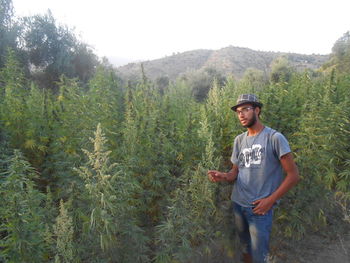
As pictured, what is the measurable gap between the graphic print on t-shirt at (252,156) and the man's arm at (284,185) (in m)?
Result: 0.24

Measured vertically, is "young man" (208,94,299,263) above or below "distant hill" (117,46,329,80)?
below

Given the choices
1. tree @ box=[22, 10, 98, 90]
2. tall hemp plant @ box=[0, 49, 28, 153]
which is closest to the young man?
tall hemp plant @ box=[0, 49, 28, 153]

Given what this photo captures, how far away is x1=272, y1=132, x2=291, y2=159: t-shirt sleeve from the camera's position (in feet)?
8.29

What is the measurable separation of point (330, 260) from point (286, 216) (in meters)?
0.93

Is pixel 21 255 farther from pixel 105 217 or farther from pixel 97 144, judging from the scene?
pixel 97 144

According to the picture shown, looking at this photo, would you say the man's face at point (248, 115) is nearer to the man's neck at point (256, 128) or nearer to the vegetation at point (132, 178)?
the man's neck at point (256, 128)

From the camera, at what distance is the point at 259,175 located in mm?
2734

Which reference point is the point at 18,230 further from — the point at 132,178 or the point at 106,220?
the point at 132,178

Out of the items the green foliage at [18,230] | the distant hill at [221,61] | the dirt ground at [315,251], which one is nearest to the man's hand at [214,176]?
the dirt ground at [315,251]

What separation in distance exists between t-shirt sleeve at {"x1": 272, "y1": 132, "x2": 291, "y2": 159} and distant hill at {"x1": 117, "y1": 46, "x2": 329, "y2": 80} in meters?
32.0

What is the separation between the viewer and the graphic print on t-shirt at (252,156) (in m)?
2.73

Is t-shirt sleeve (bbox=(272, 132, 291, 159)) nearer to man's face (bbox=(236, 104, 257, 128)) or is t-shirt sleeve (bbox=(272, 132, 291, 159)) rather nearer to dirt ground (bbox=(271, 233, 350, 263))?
man's face (bbox=(236, 104, 257, 128))

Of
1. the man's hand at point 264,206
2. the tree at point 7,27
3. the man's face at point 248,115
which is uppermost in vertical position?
the tree at point 7,27

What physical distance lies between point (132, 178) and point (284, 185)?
5.50 ft
